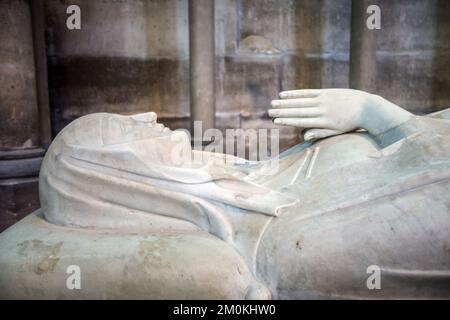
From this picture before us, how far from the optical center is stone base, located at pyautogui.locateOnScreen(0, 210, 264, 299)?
1.68 meters

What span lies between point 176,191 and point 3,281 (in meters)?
0.77

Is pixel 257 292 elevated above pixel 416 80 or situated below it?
below

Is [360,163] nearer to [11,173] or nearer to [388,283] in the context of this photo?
[388,283]

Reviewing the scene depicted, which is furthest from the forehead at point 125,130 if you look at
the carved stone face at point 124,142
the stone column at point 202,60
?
the stone column at point 202,60

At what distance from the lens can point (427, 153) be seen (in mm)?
1868

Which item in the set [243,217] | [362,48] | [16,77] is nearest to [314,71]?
[362,48]

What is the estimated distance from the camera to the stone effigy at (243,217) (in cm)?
165

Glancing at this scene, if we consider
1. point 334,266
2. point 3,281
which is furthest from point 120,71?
point 334,266

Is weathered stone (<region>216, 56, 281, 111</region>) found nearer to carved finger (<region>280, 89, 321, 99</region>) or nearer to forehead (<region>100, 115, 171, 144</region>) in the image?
carved finger (<region>280, 89, 321, 99</region>)

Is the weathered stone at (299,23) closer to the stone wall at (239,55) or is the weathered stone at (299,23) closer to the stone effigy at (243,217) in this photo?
the stone wall at (239,55)

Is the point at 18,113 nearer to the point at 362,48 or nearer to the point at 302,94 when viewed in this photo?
the point at 302,94

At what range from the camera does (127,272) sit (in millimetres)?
1684

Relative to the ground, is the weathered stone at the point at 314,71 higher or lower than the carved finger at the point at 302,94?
higher

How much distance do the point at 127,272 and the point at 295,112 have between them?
1190 millimetres
